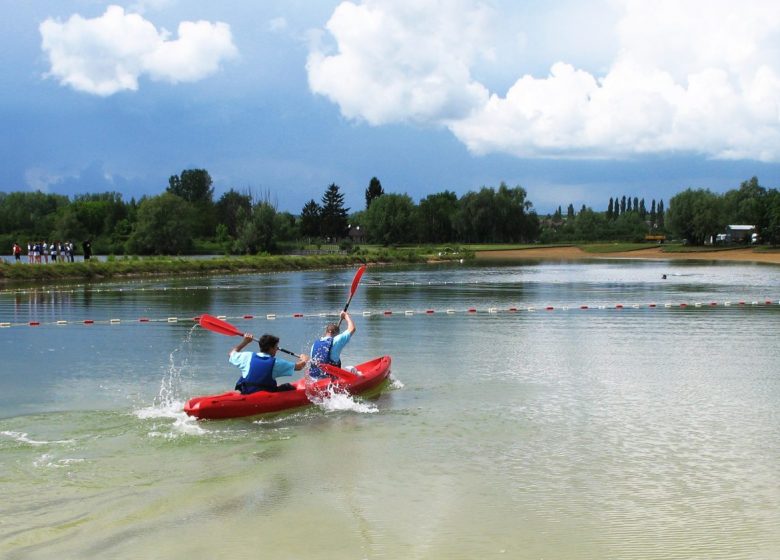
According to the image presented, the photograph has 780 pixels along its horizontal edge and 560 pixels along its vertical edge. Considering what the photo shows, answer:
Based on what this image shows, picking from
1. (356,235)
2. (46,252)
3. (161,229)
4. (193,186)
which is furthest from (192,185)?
(46,252)

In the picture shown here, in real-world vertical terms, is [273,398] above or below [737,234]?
below

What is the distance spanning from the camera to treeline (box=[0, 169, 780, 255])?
111m

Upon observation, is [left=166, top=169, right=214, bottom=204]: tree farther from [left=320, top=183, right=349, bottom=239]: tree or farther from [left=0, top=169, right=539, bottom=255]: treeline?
[left=320, top=183, right=349, bottom=239]: tree

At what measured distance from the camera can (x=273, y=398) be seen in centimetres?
1343

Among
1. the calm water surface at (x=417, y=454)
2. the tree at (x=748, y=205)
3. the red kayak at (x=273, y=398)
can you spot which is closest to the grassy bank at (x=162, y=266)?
the calm water surface at (x=417, y=454)

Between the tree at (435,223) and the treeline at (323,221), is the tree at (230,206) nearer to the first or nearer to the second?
the treeline at (323,221)

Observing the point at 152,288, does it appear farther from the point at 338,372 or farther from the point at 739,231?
the point at 739,231

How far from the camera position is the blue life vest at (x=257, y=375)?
44.0 feet

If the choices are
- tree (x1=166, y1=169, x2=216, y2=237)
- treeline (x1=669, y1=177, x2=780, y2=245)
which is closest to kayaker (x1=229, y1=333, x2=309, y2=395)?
treeline (x1=669, y1=177, x2=780, y2=245)

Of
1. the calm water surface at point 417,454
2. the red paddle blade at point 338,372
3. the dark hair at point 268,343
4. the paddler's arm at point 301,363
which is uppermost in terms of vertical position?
the dark hair at point 268,343

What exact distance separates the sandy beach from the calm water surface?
8318 cm

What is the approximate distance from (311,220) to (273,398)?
12481 cm

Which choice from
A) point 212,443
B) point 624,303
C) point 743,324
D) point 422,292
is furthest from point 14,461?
point 422,292

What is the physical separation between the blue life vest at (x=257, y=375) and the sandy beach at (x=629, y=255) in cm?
9108
